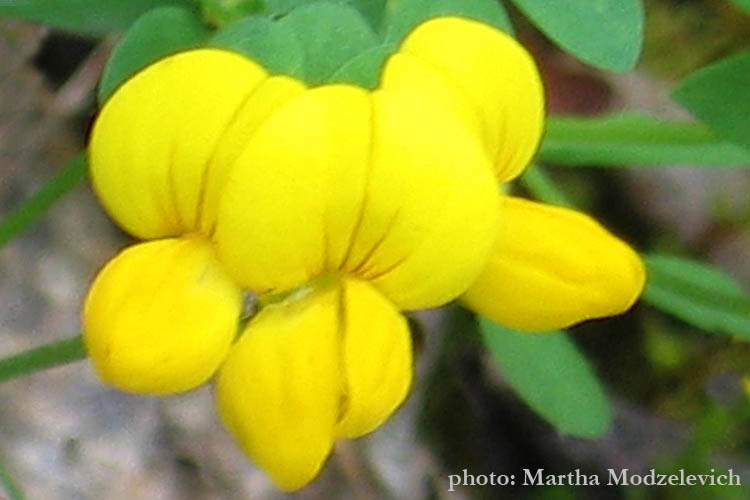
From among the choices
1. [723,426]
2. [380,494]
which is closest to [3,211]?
[380,494]

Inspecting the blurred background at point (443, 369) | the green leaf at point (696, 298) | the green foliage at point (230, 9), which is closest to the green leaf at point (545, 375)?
the green leaf at point (696, 298)

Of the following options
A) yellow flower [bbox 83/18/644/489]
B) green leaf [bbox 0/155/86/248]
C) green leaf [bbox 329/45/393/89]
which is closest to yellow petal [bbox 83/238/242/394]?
yellow flower [bbox 83/18/644/489]

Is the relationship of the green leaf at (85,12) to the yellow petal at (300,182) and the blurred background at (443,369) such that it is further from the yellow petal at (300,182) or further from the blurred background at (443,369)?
the blurred background at (443,369)

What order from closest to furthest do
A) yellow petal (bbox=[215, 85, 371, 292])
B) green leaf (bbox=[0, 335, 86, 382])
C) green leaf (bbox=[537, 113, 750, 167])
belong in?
yellow petal (bbox=[215, 85, 371, 292]) < green leaf (bbox=[0, 335, 86, 382]) < green leaf (bbox=[537, 113, 750, 167])

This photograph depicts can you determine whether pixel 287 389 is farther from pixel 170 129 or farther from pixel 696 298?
pixel 696 298

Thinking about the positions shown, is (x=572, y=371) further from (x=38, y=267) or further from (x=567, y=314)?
(x=38, y=267)

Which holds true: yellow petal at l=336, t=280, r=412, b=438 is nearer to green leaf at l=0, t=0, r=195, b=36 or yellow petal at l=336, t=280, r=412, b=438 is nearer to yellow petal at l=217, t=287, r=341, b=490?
yellow petal at l=217, t=287, r=341, b=490
